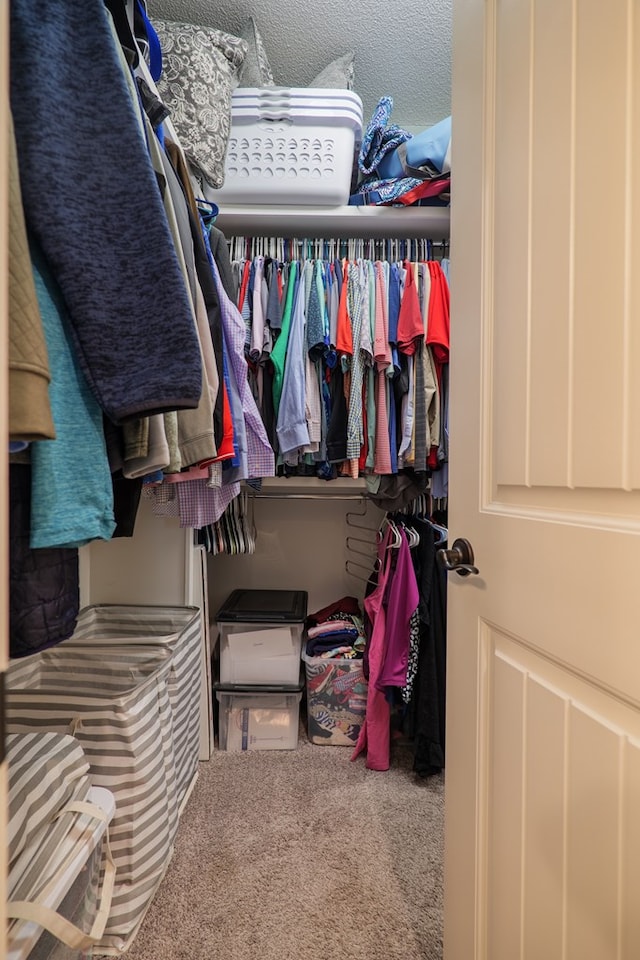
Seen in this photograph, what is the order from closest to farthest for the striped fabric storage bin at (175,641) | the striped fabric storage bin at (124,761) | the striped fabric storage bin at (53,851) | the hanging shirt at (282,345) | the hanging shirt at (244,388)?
the striped fabric storage bin at (53,851)
the striped fabric storage bin at (124,761)
the hanging shirt at (244,388)
the striped fabric storage bin at (175,641)
the hanging shirt at (282,345)

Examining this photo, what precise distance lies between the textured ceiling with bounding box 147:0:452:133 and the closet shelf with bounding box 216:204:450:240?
52 cm

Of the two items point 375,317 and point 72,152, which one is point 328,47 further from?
point 72,152

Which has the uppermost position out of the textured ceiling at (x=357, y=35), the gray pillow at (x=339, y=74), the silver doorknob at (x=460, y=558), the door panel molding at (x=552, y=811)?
the textured ceiling at (x=357, y=35)

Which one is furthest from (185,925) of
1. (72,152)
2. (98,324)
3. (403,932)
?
(72,152)

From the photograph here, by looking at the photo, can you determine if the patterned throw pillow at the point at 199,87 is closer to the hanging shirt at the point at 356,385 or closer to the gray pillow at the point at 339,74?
the gray pillow at the point at 339,74

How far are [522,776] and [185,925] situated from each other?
3.07 ft

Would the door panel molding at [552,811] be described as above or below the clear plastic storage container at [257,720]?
above

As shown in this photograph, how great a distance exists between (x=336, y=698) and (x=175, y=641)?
0.74 metres

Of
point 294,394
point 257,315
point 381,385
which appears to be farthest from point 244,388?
point 381,385

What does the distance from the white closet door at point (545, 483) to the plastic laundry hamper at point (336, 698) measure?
90 centimetres

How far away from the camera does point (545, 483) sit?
0.68m

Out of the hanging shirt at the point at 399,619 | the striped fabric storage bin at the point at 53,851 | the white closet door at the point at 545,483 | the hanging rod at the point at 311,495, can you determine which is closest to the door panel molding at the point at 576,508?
the white closet door at the point at 545,483

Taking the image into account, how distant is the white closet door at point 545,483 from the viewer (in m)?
0.54

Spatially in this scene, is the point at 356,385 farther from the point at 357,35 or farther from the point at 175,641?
the point at 357,35
